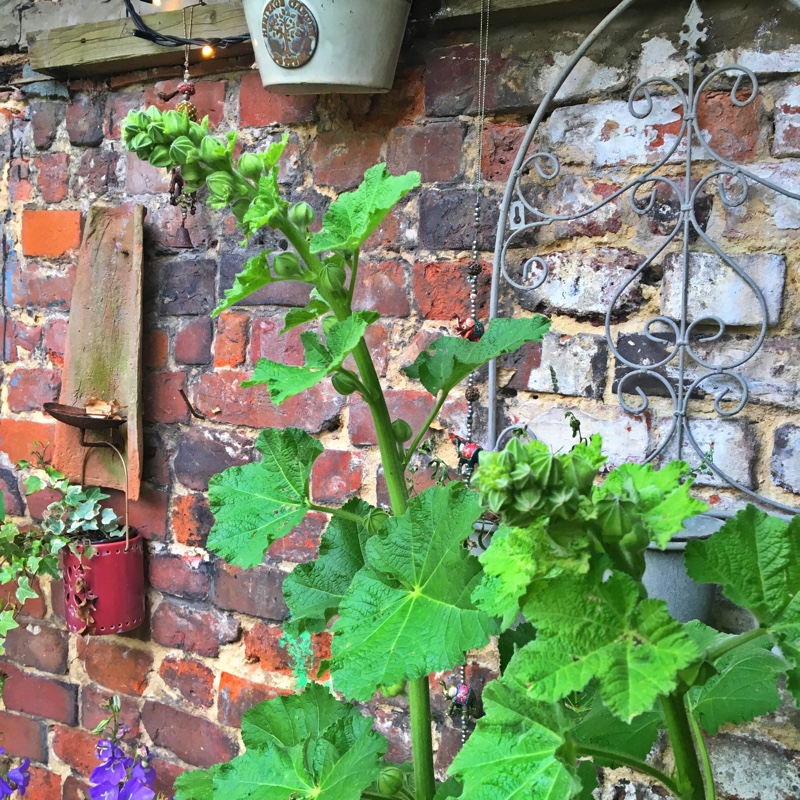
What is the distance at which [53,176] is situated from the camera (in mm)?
1509

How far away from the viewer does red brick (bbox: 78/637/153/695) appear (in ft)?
4.97

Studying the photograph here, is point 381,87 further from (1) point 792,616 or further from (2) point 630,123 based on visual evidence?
(1) point 792,616

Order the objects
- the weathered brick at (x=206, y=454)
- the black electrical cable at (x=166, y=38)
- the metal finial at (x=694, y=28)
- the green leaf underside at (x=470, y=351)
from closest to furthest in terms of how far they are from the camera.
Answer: the green leaf underside at (x=470, y=351) < the metal finial at (x=694, y=28) < the black electrical cable at (x=166, y=38) < the weathered brick at (x=206, y=454)

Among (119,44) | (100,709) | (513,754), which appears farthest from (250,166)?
(100,709)

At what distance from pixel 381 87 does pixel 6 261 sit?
0.90 metres

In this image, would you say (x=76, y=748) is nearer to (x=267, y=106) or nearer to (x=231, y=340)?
(x=231, y=340)

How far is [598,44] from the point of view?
1066 mm

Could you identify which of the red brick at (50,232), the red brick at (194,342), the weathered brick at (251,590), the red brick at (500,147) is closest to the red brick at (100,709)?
the weathered brick at (251,590)

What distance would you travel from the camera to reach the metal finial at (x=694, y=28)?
98cm

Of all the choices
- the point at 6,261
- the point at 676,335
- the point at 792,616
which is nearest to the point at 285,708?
the point at 792,616

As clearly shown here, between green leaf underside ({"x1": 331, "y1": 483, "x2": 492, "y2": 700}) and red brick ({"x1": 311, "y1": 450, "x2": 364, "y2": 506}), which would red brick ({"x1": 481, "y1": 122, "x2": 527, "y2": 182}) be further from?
green leaf underside ({"x1": 331, "y1": 483, "x2": 492, "y2": 700})

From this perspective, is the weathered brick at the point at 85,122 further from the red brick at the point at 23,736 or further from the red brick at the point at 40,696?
the red brick at the point at 23,736

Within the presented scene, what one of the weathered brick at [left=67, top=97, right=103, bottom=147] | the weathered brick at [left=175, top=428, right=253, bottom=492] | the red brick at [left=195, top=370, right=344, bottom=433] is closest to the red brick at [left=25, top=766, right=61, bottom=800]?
the weathered brick at [left=175, top=428, right=253, bottom=492]

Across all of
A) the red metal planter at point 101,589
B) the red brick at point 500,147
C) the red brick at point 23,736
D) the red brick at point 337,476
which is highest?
the red brick at point 500,147
